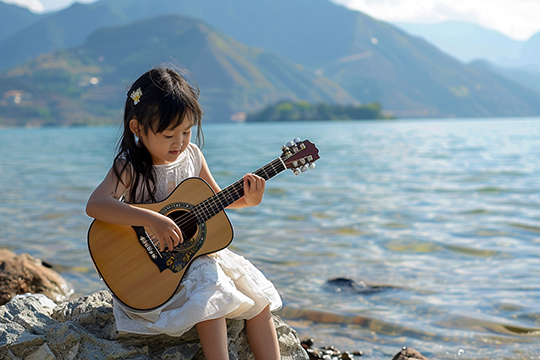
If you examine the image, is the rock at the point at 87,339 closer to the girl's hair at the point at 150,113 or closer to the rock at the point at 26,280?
the girl's hair at the point at 150,113

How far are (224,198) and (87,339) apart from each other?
101 cm

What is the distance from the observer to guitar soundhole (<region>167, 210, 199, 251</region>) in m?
2.55

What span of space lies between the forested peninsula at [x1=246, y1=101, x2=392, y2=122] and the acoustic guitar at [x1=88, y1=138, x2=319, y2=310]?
9629cm

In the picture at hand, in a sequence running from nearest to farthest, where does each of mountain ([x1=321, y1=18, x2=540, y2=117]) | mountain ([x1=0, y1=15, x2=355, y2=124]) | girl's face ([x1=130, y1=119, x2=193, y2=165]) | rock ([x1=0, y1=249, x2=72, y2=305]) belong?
girl's face ([x1=130, y1=119, x2=193, y2=165]) → rock ([x1=0, y1=249, x2=72, y2=305]) → mountain ([x1=0, y1=15, x2=355, y2=124]) → mountain ([x1=321, y1=18, x2=540, y2=117])

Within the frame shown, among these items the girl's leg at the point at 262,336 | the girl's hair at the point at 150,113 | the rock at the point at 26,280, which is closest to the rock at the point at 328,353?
the girl's leg at the point at 262,336

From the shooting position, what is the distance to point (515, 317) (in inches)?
170

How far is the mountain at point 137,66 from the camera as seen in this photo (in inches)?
Answer: 4286

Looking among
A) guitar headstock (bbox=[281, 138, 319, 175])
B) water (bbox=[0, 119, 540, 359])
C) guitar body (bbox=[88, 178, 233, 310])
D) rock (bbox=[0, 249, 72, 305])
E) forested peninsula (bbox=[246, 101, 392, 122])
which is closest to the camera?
guitar body (bbox=[88, 178, 233, 310])

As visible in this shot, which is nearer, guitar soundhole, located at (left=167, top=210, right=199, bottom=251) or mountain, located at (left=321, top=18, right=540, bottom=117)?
guitar soundhole, located at (left=167, top=210, right=199, bottom=251)

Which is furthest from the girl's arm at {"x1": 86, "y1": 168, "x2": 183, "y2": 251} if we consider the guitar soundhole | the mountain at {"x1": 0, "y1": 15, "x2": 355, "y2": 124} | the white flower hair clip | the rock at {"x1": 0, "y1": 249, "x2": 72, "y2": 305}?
the mountain at {"x1": 0, "y1": 15, "x2": 355, "y2": 124}

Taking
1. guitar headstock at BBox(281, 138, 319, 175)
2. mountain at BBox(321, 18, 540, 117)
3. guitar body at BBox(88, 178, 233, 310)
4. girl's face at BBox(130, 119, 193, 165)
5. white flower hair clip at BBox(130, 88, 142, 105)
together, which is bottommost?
guitar body at BBox(88, 178, 233, 310)

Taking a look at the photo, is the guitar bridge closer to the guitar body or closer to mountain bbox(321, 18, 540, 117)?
the guitar body

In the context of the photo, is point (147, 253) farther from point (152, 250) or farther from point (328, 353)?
point (328, 353)

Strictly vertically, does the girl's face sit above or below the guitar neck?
above
